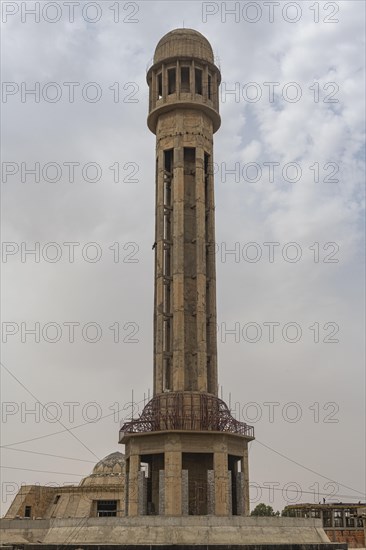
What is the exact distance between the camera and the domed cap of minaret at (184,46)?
210 feet

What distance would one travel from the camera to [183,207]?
60.9 m

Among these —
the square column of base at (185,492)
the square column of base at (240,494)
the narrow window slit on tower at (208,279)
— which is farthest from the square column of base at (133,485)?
the narrow window slit on tower at (208,279)

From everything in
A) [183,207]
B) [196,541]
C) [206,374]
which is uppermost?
[183,207]

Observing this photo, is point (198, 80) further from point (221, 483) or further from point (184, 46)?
point (221, 483)

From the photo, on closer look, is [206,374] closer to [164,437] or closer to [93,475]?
[164,437]

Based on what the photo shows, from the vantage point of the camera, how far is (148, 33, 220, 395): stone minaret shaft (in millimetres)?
57219

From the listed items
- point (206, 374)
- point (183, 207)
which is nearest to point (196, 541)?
point (206, 374)

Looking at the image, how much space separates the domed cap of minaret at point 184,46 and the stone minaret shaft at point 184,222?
0.20 metres

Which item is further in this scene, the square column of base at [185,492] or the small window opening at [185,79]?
the small window opening at [185,79]

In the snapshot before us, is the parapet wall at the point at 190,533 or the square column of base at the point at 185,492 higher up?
the square column of base at the point at 185,492

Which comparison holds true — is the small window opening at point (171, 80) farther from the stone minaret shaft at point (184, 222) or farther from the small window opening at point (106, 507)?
the small window opening at point (106, 507)

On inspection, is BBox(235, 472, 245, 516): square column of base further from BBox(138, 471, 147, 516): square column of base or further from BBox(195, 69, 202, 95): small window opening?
BBox(195, 69, 202, 95): small window opening

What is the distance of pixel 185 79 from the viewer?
65.1 metres

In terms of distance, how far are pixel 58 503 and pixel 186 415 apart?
3878cm
